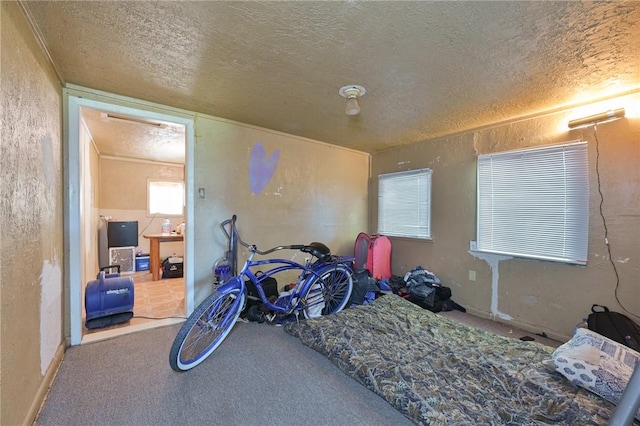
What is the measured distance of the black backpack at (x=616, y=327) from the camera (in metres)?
2.15

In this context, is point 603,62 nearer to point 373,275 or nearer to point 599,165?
point 599,165

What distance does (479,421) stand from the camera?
152 centimetres

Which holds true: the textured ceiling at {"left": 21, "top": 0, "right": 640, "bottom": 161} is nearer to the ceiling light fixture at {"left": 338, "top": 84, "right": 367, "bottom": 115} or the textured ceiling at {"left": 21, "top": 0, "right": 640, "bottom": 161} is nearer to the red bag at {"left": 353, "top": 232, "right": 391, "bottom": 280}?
the ceiling light fixture at {"left": 338, "top": 84, "right": 367, "bottom": 115}

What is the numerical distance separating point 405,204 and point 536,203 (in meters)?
1.62

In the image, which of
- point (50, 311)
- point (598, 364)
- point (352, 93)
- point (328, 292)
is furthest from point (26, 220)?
point (598, 364)

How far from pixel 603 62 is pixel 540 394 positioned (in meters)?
2.27

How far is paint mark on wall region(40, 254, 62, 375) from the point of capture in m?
1.79

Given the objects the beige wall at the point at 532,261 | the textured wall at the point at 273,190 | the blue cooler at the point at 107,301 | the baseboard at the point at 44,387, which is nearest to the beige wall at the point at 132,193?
the blue cooler at the point at 107,301

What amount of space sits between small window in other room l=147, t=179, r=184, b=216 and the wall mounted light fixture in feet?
21.4

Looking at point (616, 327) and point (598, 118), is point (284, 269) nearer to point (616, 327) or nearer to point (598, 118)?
point (616, 327)

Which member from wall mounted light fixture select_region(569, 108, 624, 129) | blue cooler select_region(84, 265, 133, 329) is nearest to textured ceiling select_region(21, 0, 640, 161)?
wall mounted light fixture select_region(569, 108, 624, 129)

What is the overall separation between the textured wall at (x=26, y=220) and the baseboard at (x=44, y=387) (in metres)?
0.01

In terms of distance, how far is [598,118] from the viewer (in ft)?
8.05

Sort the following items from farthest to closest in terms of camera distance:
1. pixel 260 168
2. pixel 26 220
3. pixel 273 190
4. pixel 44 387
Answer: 1. pixel 273 190
2. pixel 260 168
3. pixel 44 387
4. pixel 26 220
